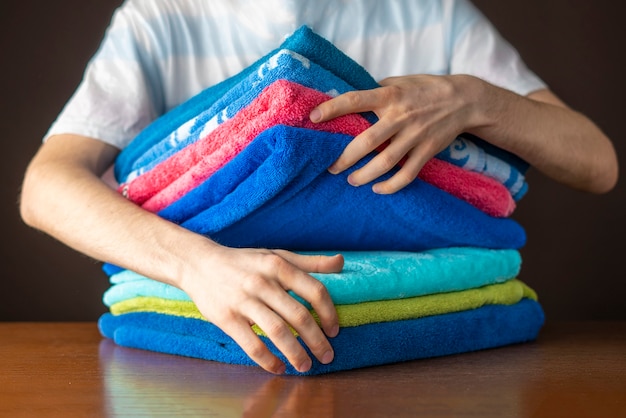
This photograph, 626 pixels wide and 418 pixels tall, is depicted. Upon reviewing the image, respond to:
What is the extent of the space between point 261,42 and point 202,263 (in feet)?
1.57

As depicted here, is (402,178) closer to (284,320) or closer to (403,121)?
(403,121)

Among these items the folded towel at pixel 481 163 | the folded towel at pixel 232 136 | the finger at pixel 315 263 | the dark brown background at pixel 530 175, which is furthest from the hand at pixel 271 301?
the dark brown background at pixel 530 175

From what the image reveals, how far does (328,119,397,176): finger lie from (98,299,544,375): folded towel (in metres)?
0.16

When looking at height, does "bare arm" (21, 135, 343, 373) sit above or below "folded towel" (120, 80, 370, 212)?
below

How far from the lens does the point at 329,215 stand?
2.73 feet

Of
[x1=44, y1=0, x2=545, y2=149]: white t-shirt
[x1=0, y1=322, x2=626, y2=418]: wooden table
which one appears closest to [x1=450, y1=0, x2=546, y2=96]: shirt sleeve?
[x1=44, y1=0, x2=545, y2=149]: white t-shirt

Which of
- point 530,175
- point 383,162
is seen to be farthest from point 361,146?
point 530,175

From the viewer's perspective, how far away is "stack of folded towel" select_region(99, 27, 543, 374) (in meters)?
0.77

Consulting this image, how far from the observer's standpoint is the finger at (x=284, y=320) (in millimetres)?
711

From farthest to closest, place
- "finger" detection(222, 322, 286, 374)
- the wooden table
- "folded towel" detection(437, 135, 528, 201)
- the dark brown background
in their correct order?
the dark brown background → "folded towel" detection(437, 135, 528, 201) → "finger" detection(222, 322, 286, 374) → the wooden table

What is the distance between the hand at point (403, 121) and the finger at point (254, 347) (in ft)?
0.58

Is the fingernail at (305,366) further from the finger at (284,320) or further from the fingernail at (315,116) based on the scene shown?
the fingernail at (315,116)

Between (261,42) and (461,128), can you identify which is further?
(261,42)

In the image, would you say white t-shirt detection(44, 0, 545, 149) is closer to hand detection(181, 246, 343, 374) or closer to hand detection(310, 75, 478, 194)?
hand detection(310, 75, 478, 194)
